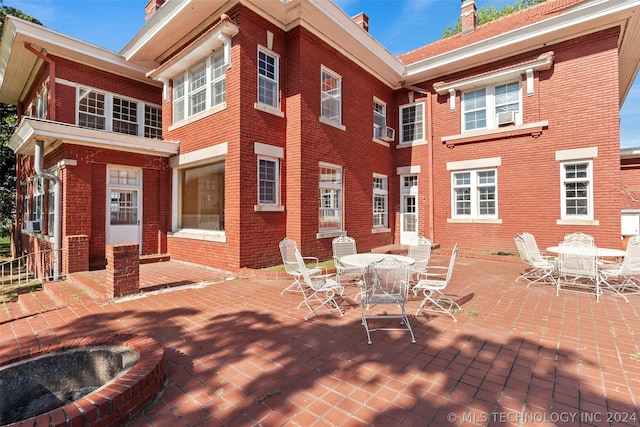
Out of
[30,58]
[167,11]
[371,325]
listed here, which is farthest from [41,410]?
[30,58]

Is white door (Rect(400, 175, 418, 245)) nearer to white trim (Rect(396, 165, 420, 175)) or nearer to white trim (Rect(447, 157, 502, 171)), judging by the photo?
white trim (Rect(396, 165, 420, 175))

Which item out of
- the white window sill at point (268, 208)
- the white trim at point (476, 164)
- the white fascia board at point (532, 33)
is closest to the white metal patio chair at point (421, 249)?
the white window sill at point (268, 208)

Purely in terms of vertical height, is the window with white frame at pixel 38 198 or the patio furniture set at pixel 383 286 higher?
the window with white frame at pixel 38 198

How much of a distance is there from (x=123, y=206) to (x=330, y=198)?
689cm

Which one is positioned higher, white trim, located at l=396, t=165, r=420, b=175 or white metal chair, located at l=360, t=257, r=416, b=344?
white trim, located at l=396, t=165, r=420, b=175

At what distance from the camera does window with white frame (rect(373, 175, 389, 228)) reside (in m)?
13.1

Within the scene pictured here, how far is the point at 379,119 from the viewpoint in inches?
533

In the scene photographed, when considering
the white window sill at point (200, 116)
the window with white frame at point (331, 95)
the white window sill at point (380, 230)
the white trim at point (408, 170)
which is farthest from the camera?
the white trim at point (408, 170)

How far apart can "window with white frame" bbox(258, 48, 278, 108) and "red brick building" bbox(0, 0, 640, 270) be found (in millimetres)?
49

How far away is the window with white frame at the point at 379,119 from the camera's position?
13.2 m

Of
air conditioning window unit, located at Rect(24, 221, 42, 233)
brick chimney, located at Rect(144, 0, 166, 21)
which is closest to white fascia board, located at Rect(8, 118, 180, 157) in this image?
air conditioning window unit, located at Rect(24, 221, 42, 233)

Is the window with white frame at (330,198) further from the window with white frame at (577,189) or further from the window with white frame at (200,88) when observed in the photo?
the window with white frame at (577,189)

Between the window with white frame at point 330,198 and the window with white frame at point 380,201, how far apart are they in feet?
8.67

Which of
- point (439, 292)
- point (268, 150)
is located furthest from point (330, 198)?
point (439, 292)
